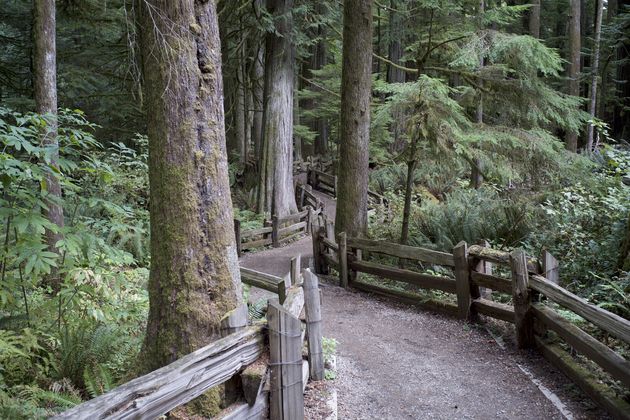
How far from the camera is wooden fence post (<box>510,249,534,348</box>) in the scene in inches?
254

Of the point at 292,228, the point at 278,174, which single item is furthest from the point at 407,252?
the point at 278,174

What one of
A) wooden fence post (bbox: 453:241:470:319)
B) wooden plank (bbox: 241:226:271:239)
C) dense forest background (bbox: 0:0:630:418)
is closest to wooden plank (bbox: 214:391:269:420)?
dense forest background (bbox: 0:0:630:418)

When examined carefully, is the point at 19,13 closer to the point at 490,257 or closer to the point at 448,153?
the point at 448,153

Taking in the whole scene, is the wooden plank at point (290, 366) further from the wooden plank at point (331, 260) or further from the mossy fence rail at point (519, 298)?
the wooden plank at point (331, 260)

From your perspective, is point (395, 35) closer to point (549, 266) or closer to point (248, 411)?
point (549, 266)

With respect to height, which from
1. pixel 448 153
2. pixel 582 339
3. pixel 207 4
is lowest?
pixel 582 339

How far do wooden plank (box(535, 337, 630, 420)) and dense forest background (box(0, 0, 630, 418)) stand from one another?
2.70 ft

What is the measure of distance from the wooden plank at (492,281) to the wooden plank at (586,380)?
79 centimetres

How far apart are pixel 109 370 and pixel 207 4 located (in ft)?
11.7

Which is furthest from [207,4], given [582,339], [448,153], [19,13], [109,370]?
[19,13]

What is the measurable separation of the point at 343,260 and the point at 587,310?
5826 mm

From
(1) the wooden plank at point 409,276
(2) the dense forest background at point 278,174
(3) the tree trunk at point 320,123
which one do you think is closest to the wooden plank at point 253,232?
(2) the dense forest background at point 278,174

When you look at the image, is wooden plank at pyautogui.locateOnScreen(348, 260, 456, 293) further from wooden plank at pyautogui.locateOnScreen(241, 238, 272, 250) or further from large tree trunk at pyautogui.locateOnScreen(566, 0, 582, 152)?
large tree trunk at pyautogui.locateOnScreen(566, 0, 582, 152)

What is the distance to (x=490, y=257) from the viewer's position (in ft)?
23.8
